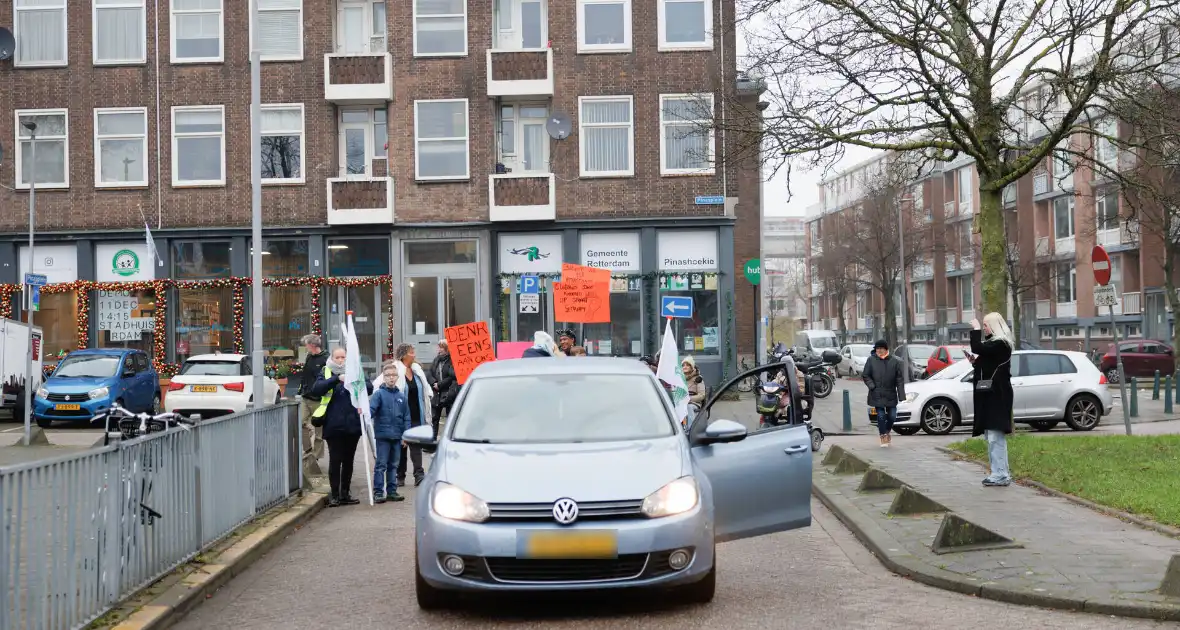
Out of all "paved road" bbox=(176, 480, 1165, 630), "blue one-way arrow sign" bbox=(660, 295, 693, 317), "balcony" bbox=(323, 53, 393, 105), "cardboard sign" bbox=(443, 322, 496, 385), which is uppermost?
"balcony" bbox=(323, 53, 393, 105)

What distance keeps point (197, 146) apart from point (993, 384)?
25.0m

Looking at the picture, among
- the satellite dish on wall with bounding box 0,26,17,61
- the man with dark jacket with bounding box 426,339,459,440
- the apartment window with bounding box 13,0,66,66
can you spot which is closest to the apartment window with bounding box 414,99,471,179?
the apartment window with bounding box 13,0,66,66

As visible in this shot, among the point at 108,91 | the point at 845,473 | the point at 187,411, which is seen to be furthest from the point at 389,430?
the point at 108,91

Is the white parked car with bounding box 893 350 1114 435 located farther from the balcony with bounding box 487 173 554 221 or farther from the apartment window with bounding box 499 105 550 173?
the apartment window with bounding box 499 105 550 173

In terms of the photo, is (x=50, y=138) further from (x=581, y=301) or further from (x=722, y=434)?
(x=722, y=434)

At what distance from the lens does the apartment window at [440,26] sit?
1312 inches

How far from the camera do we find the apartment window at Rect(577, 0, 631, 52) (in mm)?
33281

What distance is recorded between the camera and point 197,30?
3353 cm

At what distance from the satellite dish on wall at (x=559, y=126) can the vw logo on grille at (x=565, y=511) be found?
1024 inches

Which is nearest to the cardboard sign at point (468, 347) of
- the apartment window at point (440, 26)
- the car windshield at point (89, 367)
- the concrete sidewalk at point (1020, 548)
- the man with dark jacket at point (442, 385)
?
the man with dark jacket at point (442, 385)

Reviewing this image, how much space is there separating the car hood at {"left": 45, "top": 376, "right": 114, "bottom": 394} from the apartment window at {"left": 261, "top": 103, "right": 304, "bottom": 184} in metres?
8.79

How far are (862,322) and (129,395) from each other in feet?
280

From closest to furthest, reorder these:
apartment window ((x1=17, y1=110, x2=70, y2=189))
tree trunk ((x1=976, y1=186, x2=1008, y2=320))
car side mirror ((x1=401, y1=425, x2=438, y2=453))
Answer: car side mirror ((x1=401, y1=425, x2=438, y2=453))
tree trunk ((x1=976, y1=186, x2=1008, y2=320))
apartment window ((x1=17, y1=110, x2=70, y2=189))

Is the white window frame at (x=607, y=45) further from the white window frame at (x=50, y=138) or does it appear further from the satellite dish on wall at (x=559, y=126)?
Result: the white window frame at (x=50, y=138)
